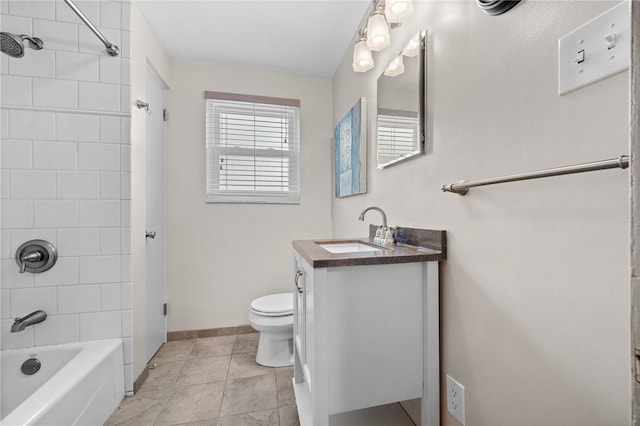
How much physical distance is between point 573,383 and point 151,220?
7.66 ft

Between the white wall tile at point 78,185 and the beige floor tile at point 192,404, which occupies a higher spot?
the white wall tile at point 78,185

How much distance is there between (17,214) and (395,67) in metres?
2.20

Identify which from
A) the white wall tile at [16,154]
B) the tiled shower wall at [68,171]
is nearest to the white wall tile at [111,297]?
the tiled shower wall at [68,171]

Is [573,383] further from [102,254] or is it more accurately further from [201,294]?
[201,294]

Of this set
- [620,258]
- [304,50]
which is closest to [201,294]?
[304,50]

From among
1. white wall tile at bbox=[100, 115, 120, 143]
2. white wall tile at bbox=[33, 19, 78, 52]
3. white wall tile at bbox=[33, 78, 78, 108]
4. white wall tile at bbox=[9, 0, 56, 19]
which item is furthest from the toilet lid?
white wall tile at bbox=[9, 0, 56, 19]

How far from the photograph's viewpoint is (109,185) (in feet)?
5.43

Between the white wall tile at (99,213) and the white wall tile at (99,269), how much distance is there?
0.20 m

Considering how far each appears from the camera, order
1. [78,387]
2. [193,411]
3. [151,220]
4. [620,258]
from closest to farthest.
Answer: [620,258], [78,387], [193,411], [151,220]

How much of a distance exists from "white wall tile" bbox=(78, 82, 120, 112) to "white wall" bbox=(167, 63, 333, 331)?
71cm

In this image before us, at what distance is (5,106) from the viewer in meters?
1.53

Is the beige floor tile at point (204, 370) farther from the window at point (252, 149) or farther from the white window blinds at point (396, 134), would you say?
the white window blinds at point (396, 134)

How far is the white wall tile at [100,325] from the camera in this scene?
1.63 m

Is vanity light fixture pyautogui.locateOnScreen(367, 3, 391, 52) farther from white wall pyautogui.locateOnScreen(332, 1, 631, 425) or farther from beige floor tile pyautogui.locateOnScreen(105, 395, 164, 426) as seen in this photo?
beige floor tile pyautogui.locateOnScreen(105, 395, 164, 426)
